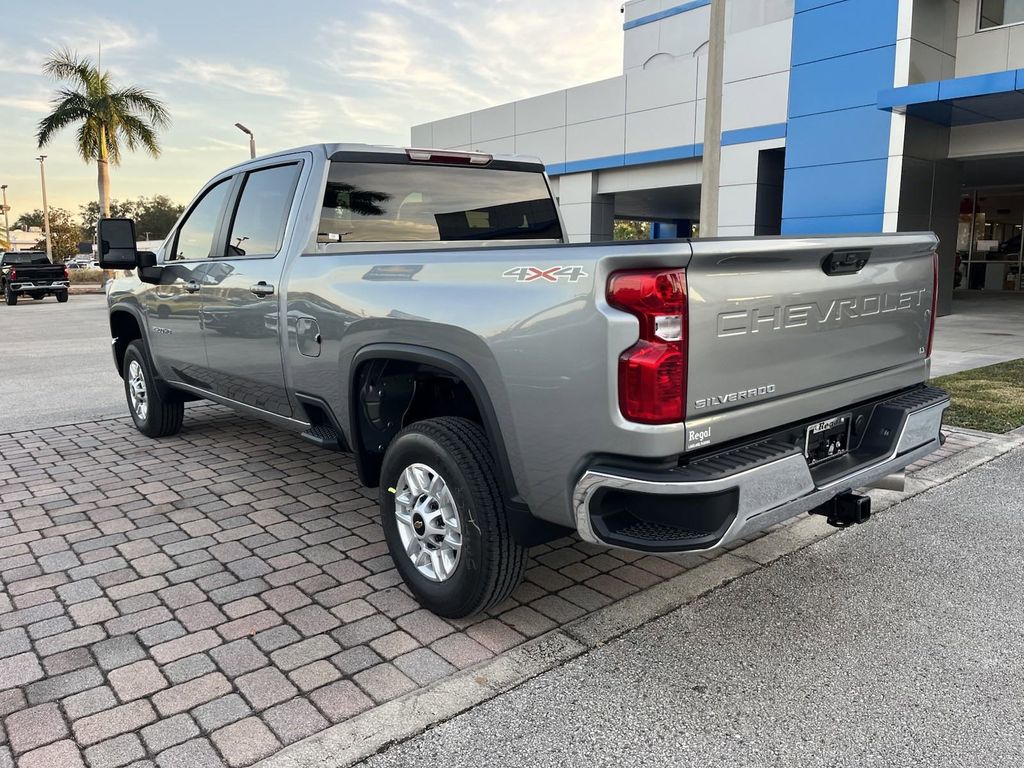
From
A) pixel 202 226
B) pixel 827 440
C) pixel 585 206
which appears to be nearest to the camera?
pixel 827 440

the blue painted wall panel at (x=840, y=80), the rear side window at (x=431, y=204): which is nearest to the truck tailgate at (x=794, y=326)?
the rear side window at (x=431, y=204)

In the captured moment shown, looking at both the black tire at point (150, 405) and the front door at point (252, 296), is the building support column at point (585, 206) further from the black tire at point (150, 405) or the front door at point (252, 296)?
the front door at point (252, 296)

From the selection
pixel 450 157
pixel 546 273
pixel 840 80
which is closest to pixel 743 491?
pixel 546 273

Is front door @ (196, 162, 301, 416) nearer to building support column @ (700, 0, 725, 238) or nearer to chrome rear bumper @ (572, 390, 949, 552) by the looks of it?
chrome rear bumper @ (572, 390, 949, 552)

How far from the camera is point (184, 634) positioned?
10.4ft

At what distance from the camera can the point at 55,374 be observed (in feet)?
32.2

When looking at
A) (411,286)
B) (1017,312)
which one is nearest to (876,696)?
(411,286)

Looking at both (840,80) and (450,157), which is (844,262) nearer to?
(450,157)

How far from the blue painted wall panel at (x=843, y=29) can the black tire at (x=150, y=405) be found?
15.1m

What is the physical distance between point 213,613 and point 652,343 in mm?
2204

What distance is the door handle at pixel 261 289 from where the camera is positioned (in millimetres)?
4211

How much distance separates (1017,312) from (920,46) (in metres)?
6.98

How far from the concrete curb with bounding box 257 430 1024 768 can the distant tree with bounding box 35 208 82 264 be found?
7634 centimetres

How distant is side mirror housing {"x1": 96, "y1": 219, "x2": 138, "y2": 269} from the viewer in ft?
16.8
